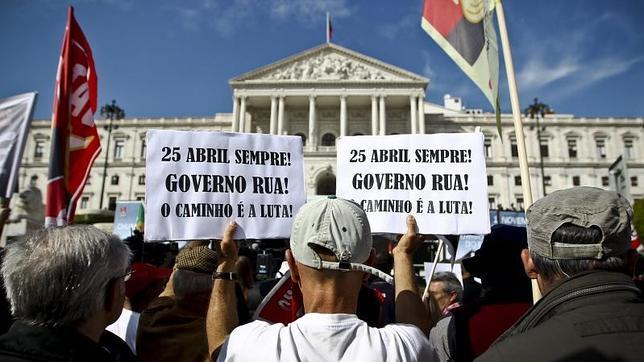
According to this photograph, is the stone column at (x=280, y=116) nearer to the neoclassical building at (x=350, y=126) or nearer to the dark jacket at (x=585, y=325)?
the neoclassical building at (x=350, y=126)

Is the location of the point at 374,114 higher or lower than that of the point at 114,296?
higher

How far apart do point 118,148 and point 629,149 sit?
60.6 metres

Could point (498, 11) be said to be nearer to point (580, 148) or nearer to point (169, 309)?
point (169, 309)

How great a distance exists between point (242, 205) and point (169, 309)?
32.3 inches

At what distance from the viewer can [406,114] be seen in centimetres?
4794

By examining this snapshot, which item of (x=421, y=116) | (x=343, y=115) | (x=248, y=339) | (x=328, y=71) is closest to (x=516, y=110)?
(x=248, y=339)

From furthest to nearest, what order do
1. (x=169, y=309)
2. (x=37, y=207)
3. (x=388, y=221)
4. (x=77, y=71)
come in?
(x=37, y=207) → (x=77, y=71) → (x=388, y=221) → (x=169, y=309)

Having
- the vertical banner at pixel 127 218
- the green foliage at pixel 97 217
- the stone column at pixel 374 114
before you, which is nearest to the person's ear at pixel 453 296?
the vertical banner at pixel 127 218

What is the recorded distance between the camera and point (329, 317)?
1.38m

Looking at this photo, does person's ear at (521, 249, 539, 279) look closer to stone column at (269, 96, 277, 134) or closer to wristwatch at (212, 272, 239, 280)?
wristwatch at (212, 272, 239, 280)

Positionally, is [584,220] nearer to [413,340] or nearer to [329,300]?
[413,340]

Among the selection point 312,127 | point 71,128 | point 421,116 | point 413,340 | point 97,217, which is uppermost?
point 421,116

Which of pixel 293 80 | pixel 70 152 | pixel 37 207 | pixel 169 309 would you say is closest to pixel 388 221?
pixel 169 309

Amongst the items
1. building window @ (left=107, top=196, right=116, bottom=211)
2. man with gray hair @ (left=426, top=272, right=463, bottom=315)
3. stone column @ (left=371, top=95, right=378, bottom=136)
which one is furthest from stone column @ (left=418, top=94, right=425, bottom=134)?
man with gray hair @ (left=426, top=272, right=463, bottom=315)
